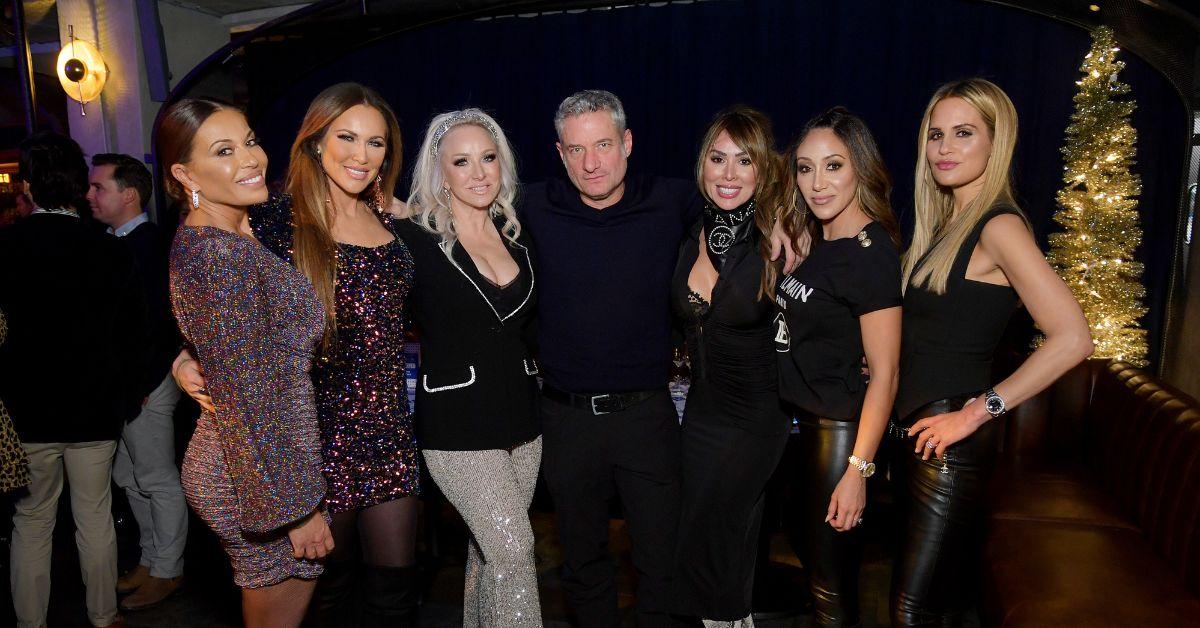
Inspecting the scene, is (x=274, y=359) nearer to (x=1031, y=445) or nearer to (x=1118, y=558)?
(x=1118, y=558)

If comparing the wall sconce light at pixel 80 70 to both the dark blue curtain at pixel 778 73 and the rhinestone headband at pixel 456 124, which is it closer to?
the dark blue curtain at pixel 778 73

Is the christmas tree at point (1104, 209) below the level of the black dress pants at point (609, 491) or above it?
above

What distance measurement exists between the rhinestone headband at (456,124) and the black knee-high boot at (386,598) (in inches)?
47.2

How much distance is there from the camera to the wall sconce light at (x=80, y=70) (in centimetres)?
549

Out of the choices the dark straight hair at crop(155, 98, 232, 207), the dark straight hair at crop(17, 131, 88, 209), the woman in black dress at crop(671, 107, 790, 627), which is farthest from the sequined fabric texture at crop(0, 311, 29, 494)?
the woman in black dress at crop(671, 107, 790, 627)

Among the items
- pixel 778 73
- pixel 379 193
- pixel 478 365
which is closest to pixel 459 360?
pixel 478 365

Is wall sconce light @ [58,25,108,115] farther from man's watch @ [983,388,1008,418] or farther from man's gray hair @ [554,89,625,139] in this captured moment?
man's watch @ [983,388,1008,418]

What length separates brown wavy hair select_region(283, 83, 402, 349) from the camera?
5.73 ft

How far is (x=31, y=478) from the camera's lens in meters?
2.58

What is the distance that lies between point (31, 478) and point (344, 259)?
1.77 m

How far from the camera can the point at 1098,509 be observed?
2756 mm

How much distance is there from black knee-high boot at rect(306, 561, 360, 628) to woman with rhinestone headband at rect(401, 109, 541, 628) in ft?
1.08

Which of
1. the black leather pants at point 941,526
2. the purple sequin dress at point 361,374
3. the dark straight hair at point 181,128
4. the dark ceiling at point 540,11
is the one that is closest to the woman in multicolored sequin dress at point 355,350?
the purple sequin dress at point 361,374

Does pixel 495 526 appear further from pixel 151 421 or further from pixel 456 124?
pixel 151 421
